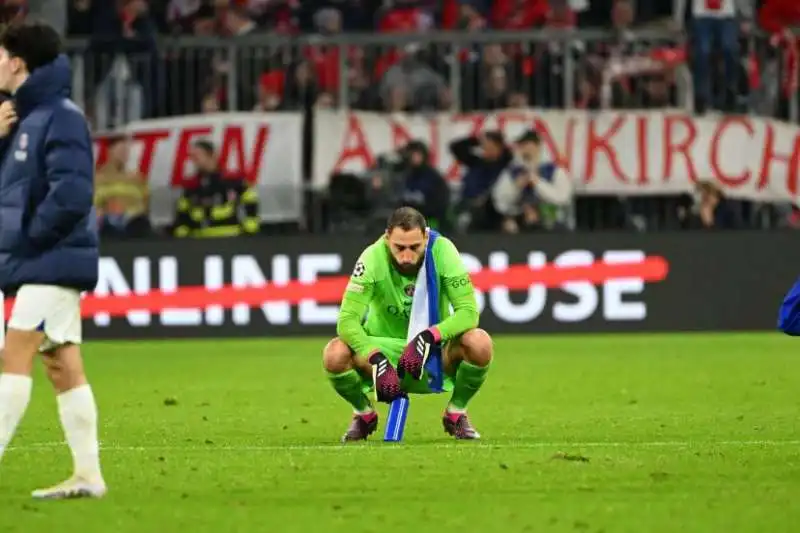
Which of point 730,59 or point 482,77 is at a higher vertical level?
point 730,59

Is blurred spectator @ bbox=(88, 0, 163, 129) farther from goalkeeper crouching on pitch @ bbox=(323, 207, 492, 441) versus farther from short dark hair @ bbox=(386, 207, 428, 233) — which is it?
short dark hair @ bbox=(386, 207, 428, 233)

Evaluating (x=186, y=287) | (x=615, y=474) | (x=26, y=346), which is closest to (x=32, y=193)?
(x=26, y=346)

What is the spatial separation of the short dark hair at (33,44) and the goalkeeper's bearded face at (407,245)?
123 inches

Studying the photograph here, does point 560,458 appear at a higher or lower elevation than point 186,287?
higher

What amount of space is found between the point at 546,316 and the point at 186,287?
4181mm

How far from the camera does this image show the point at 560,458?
998 cm

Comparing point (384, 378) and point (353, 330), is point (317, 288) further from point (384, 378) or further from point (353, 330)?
point (384, 378)

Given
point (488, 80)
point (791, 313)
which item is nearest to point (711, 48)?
point (488, 80)

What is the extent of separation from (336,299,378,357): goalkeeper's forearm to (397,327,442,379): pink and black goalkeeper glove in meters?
0.26

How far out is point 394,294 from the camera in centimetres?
1122

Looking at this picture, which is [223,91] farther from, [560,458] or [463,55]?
[560,458]

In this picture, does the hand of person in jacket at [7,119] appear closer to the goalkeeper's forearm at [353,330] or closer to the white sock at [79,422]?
the white sock at [79,422]

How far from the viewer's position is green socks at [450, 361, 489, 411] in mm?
11062

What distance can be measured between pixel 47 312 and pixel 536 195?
1426 centimetres
